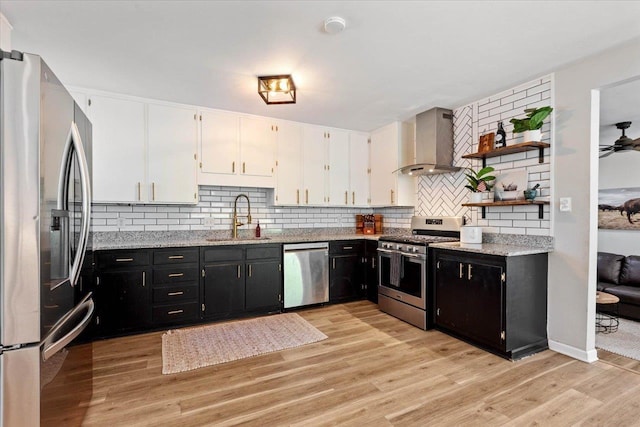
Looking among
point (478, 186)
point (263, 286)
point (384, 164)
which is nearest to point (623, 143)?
point (478, 186)

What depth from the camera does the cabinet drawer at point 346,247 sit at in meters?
4.23

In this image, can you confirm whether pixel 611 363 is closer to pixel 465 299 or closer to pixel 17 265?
pixel 465 299

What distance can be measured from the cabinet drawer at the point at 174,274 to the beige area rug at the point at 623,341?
13.2 feet

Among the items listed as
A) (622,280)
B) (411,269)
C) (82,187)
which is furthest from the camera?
(622,280)

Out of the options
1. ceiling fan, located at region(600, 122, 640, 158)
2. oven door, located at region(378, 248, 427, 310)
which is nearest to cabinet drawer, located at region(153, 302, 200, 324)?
oven door, located at region(378, 248, 427, 310)

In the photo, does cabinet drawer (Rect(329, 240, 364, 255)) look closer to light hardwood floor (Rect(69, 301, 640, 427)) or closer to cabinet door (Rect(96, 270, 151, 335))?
light hardwood floor (Rect(69, 301, 640, 427))

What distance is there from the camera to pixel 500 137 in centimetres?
321

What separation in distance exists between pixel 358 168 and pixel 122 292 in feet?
11.2

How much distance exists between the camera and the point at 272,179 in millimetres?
4152

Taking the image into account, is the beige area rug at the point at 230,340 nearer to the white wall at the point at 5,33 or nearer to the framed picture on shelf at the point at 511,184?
the framed picture on shelf at the point at 511,184

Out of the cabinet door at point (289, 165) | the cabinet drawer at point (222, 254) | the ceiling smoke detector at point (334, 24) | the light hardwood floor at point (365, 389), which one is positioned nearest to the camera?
the light hardwood floor at point (365, 389)

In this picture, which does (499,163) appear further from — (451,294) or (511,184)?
(451,294)

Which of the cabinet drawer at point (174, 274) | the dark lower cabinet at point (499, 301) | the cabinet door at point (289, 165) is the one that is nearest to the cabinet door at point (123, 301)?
the cabinet drawer at point (174, 274)

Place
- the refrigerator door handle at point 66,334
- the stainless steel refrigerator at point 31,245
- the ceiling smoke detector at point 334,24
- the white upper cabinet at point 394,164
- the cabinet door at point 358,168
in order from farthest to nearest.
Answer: the cabinet door at point 358,168, the white upper cabinet at point 394,164, the ceiling smoke detector at point 334,24, the refrigerator door handle at point 66,334, the stainless steel refrigerator at point 31,245
